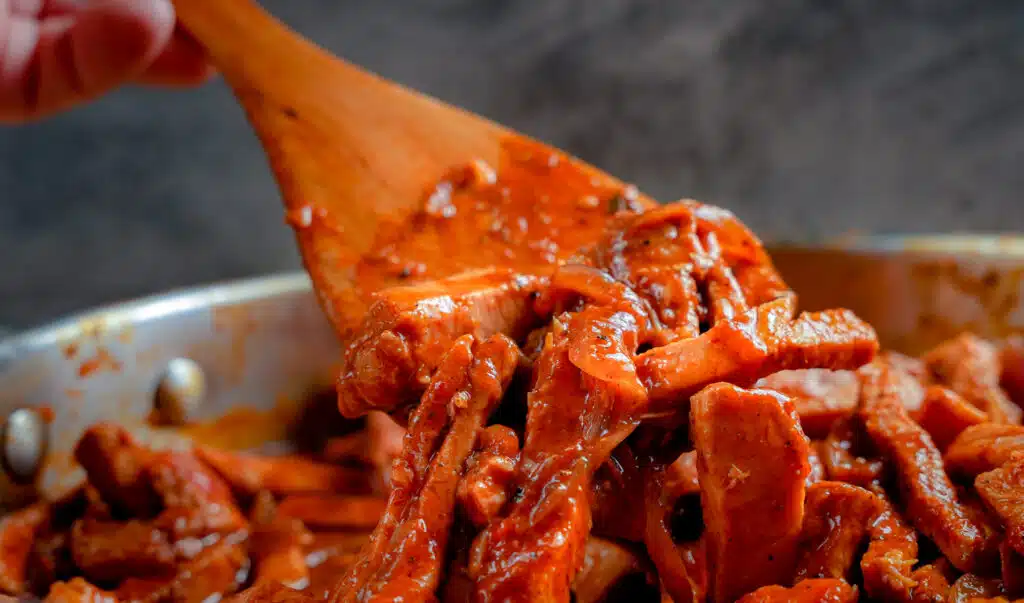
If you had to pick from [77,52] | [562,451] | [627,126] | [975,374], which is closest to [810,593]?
[562,451]

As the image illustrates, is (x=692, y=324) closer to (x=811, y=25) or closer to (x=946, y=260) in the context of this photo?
(x=946, y=260)

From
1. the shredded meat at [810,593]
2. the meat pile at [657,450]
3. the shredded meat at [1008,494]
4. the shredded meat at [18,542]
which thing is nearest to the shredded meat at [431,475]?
the meat pile at [657,450]

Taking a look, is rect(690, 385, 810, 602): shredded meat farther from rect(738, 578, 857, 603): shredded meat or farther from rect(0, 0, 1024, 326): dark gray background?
rect(0, 0, 1024, 326): dark gray background

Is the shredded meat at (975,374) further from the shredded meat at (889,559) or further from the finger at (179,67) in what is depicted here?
the finger at (179,67)

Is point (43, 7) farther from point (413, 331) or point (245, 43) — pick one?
point (413, 331)

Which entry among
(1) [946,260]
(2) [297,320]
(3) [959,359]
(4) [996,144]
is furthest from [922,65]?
(2) [297,320]

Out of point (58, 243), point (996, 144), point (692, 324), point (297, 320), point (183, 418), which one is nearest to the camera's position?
point (692, 324)

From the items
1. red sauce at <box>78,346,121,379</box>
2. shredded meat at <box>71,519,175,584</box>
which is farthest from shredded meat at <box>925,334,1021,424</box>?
red sauce at <box>78,346,121,379</box>
